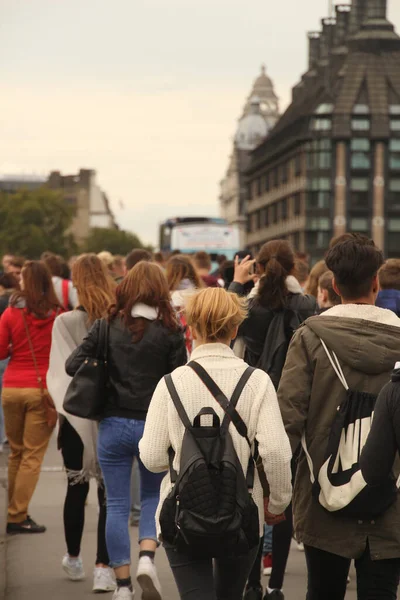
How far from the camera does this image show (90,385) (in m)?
6.82

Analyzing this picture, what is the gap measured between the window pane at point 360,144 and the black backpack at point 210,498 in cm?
9473

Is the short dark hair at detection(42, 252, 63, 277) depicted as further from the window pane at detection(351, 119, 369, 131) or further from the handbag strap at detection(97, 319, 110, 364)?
the window pane at detection(351, 119, 369, 131)

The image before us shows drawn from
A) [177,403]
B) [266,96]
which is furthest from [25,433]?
[266,96]

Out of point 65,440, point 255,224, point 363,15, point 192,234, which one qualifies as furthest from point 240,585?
point 255,224

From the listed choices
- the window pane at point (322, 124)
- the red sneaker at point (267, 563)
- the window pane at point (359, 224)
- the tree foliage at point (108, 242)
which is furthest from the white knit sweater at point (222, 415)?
the tree foliage at point (108, 242)

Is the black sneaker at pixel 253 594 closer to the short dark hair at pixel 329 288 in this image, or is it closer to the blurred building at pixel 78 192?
the short dark hair at pixel 329 288

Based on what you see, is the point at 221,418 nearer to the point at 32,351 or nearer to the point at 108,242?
the point at 32,351

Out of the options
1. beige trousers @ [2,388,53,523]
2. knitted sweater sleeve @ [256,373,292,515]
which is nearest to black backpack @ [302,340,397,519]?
knitted sweater sleeve @ [256,373,292,515]

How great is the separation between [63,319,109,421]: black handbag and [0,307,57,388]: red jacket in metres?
2.43

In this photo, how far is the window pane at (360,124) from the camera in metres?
97.0

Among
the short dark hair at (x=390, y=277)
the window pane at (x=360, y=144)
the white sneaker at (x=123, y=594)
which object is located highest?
the window pane at (x=360, y=144)

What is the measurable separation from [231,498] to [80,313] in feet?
10.5

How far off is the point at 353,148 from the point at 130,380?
3669 inches

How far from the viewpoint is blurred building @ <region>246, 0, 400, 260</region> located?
9738cm
